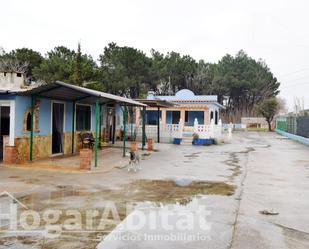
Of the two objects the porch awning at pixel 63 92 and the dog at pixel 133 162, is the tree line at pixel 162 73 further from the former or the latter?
the dog at pixel 133 162

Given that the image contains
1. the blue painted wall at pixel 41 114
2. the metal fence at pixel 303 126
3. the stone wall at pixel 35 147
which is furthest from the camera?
the metal fence at pixel 303 126

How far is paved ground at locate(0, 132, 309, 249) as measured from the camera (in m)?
5.49

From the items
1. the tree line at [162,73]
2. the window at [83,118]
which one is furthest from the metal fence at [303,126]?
the tree line at [162,73]

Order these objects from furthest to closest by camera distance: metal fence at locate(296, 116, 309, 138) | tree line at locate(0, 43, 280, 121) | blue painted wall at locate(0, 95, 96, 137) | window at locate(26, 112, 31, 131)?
tree line at locate(0, 43, 280, 121) < metal fence at locate(296, 116, 309, 138) < window at locate(26, 112, 31, 131) < blue painted wall at locate(0, 95, 96, 137)

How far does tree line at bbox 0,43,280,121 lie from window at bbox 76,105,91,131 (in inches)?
764

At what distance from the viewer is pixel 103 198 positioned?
818 centimetres

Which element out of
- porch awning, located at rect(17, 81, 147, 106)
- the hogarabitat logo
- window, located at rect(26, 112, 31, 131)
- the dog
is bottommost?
the hogarabitat logo

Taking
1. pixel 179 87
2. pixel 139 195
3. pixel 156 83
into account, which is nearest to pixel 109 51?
pixel 156 83

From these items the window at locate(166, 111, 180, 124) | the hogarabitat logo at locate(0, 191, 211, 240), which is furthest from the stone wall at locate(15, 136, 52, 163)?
the window at locate(166, 111, 180, 124)

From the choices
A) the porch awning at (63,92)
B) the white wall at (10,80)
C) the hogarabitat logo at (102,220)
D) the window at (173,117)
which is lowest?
the hogarabitat logo at (102,220)

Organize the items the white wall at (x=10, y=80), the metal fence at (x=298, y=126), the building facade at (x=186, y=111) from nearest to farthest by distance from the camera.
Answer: the white wall at (x=10, y=80), the metal fence at (x=298, y=126), the building facade at (x=186, y=111)

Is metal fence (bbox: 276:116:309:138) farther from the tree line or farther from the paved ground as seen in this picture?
the tree line

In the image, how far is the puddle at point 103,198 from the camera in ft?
17.7

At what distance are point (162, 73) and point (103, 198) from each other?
48.6 metres
